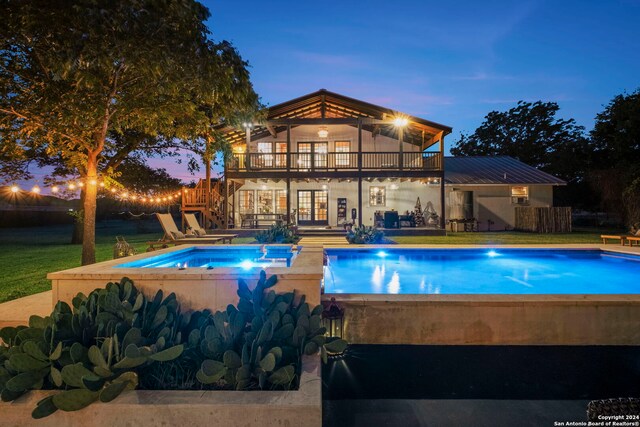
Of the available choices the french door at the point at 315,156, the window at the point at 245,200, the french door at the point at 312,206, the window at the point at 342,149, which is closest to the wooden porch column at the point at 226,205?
the window at the point at 245,200

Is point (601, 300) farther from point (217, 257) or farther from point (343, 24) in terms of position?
point (343, 24)

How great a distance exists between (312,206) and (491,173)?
37.1ft

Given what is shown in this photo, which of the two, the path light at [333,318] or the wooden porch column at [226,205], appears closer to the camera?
the path light at [333,318]

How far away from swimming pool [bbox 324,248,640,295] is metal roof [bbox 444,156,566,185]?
36.1 ft

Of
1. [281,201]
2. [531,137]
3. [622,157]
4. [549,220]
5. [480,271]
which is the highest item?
[531,137]

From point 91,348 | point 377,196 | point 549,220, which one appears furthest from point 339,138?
point 91,348

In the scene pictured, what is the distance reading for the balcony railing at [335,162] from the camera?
56.4 ft

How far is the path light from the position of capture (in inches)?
157

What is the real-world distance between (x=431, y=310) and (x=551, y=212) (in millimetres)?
18516

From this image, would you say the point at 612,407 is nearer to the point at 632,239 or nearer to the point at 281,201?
the point at 632,239

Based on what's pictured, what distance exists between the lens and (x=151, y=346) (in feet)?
8.50

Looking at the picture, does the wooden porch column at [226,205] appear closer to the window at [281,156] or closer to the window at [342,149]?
the window at [281,156]

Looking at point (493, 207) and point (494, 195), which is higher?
point (494, 195)

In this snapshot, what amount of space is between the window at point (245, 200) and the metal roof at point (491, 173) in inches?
449
